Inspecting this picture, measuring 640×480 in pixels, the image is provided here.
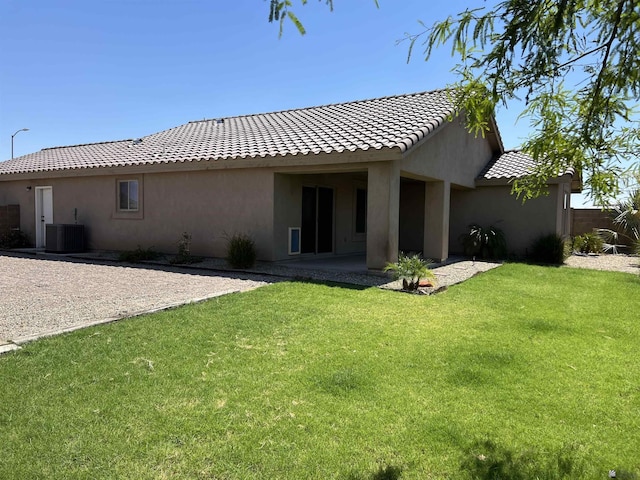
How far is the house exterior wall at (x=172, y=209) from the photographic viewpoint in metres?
A: 12.3

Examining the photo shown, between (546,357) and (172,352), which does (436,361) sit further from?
(172,352)

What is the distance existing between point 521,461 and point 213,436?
2.14 metres

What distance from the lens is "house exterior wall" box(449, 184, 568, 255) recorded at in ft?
50.0

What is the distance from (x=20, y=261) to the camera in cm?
1297

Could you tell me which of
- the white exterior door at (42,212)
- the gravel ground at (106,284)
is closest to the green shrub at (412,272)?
the gravel ground at (106,284)

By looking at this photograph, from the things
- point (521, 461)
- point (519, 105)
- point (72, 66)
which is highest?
point (72, 66)

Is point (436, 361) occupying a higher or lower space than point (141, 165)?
lower

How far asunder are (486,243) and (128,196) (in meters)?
12.5

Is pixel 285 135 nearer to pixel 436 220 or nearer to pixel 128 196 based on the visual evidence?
pixel 436 220

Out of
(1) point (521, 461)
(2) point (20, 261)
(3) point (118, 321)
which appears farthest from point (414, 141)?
(2) point (20, 261)

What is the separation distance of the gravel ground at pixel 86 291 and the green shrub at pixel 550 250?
10224 mm

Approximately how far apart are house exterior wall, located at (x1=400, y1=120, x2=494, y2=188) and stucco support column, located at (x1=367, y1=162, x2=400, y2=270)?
72 cm

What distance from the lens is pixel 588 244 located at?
19.5 m

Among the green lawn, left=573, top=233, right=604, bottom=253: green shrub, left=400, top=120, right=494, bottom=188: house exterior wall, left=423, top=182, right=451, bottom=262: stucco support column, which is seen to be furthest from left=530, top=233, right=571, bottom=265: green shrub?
the green lawn
